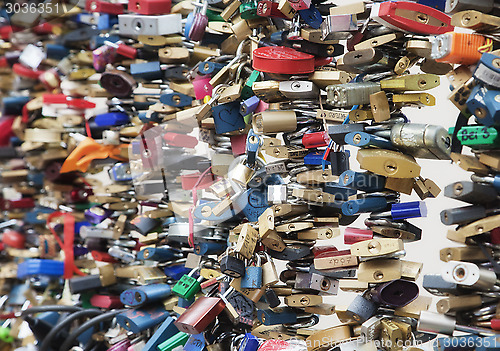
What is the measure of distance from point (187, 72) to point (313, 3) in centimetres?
39

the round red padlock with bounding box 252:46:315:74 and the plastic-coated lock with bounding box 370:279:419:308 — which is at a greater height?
the round red padlock with bounding box 252:46:315:74

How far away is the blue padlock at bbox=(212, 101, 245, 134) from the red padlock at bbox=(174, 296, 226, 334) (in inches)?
12.8

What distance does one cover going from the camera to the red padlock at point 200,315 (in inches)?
46.4

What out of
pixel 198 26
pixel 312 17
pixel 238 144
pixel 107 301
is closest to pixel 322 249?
pixel 238 144

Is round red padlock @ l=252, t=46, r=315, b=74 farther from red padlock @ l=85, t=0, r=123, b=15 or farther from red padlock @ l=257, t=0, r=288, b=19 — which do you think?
red padlock @ l=85, t=0, r=123, b=15

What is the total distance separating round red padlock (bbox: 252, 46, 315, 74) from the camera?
1.12m

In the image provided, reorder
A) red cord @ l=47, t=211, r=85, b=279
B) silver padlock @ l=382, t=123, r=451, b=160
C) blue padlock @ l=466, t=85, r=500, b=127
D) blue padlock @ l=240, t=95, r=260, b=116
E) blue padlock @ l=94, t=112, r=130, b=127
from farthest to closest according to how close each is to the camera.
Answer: red cord @ l=47, t=211, r=85, b=279, blue padlock @ l=94, t=112, r=130, b=127, blue padlock @ l=240, t=95, r=260, b=116, silver padlock @ l=382, t=123, r=451, b=160, blue padlock @ l=466, t=85, r=500, b=127

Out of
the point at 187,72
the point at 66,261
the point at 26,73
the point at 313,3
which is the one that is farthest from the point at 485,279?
the point at 26,73

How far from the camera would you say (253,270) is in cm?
114

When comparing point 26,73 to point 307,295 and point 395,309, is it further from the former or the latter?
point 395,309

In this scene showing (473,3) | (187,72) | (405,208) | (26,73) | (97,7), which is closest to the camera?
(473,3)

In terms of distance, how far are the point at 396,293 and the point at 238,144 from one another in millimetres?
440

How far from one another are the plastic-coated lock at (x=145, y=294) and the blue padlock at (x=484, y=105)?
2.56ft

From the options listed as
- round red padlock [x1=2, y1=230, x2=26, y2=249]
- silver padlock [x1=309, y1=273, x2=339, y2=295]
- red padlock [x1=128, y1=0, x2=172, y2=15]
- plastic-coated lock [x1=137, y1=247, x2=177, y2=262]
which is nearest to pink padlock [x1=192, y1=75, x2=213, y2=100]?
red padlock [x1=128, y1=0, x2=172, y2=15]
